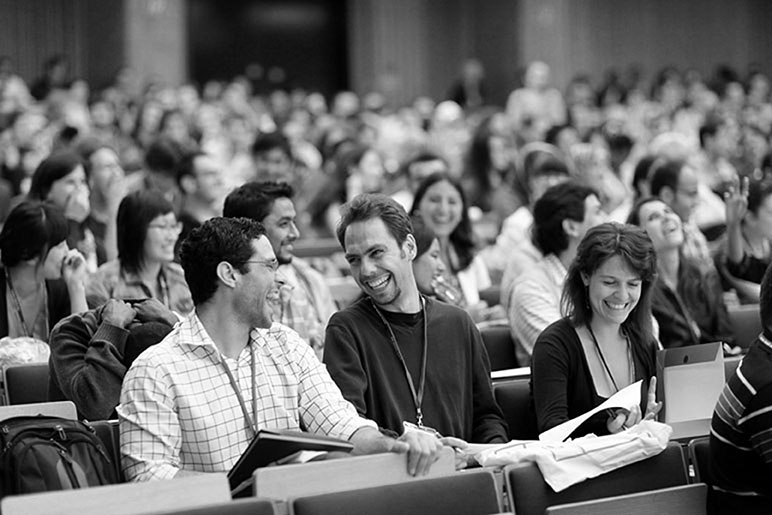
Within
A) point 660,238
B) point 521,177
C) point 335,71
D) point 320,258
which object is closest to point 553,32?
point 335,71

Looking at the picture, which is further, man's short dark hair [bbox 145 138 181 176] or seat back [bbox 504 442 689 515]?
man's short dark hair [bbox 145 138 181 176]

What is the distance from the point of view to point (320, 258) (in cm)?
751

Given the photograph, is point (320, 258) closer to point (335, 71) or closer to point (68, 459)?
point (68, 459)

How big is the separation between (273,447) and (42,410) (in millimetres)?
826

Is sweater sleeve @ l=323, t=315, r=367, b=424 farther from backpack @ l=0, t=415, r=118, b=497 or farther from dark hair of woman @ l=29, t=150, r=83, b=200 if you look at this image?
dark hair of woman @ l=29, t=150, r=83, b=200

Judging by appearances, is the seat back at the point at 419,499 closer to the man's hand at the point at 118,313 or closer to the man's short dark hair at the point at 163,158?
the man's hand at the point at 118,313

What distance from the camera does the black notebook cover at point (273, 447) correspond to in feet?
10.6

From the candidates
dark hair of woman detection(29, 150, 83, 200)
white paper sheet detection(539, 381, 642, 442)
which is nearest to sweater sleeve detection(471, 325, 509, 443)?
white paper sheet detection(539, 381, 642, 442)

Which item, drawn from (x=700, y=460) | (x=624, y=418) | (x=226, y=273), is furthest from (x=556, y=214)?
(x=226, y=273)

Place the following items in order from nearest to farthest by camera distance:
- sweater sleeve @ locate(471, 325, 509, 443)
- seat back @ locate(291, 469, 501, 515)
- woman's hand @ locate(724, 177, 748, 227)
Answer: seat back @ locate(291, 469, 501, 515) → sweater sleeve @ locate(471, 325, 509, 443) → woman's hand @ locate(724, 177, 748, 227)

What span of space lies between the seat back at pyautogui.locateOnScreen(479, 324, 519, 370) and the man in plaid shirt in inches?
66.2

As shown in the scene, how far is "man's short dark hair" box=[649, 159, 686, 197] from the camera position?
22.1 ft

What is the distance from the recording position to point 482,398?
13.8 feet

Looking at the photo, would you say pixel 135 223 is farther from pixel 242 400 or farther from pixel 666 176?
pixel 666 176
